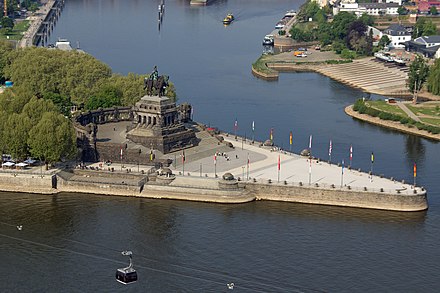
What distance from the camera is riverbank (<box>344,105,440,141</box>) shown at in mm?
170500

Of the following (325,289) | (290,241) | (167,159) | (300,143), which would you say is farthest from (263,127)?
(325,289)

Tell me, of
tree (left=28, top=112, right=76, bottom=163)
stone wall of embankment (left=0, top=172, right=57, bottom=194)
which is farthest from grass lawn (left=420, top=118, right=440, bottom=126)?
stone wall of embankment (left=0, top=172, right=57, bottom=194)

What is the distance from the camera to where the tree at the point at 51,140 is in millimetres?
133125

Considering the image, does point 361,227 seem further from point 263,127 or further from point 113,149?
point 263,127

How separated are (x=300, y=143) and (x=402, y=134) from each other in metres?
24.8

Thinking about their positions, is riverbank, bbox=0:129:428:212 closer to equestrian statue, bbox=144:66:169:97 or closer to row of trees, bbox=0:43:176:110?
equestrian statue, bbox=144:66:169:97

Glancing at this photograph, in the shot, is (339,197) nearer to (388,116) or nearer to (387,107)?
(388,116)

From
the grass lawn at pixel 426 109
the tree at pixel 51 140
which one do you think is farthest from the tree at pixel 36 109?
the grass lawn at pixel 426 109

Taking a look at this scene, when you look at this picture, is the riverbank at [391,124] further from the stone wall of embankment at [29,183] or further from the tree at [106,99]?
the stone wall of embankment at [29,183]

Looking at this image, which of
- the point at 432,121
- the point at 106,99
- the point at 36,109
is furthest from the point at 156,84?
the point at 432,121

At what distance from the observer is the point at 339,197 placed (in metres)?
126

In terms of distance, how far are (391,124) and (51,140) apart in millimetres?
73204

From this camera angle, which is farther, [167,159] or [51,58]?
[51,58]

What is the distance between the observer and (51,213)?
124m
